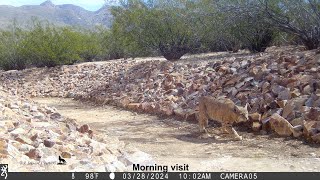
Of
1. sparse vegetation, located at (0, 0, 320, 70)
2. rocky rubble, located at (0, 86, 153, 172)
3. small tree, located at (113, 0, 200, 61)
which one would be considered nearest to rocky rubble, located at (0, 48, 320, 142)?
small tree, located at (113, 0, 200, 61)

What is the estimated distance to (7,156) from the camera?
4488 mm

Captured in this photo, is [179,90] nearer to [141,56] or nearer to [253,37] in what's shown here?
[253,37]

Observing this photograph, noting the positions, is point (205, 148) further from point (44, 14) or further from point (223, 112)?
point (44, 14)

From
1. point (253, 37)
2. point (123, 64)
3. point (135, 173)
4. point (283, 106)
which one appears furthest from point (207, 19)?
point (135, 173)

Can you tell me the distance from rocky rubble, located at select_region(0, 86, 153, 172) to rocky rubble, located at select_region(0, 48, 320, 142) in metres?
2.96

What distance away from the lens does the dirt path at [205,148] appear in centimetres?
554

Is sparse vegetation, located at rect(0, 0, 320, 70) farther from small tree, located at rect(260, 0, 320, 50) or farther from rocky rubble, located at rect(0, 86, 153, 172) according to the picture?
rocky rubble, located at rect(0, 86, 153, 172)

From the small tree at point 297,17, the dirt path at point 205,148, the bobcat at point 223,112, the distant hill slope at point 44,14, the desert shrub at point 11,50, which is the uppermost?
the distant hill slope at point 44,14

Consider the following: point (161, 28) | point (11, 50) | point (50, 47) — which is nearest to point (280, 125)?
point (161, 28)

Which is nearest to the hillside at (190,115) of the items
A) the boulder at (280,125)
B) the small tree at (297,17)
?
the boulder at (280,125)

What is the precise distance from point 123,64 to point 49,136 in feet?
38.7

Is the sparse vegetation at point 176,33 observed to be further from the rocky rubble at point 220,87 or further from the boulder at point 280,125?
the boulder at point 280,125

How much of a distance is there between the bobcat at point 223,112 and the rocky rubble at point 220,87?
66 cm

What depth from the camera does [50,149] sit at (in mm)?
5031
